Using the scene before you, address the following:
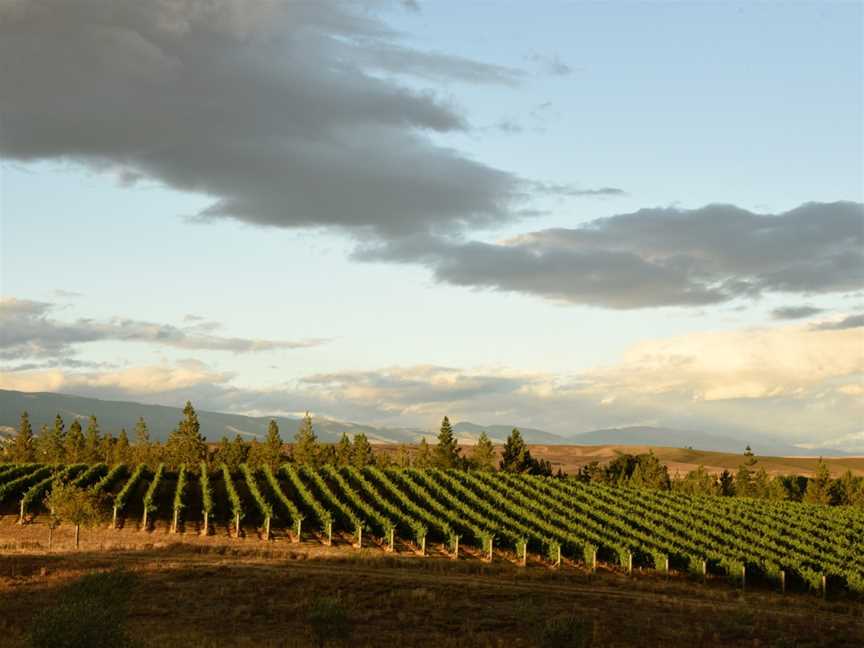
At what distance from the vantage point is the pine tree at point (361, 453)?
13950 centimetres

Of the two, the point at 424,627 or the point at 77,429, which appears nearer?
the point at 424,627

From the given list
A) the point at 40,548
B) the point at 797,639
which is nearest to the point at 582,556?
the point at 797,639

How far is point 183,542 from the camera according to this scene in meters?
65.0

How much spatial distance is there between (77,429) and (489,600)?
→ 115034 mm

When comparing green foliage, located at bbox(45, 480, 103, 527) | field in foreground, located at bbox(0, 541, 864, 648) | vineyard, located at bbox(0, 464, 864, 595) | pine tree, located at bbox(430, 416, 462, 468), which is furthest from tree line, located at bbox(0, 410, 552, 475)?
field in foreground, located at bbox(0, 541, 864, 648)

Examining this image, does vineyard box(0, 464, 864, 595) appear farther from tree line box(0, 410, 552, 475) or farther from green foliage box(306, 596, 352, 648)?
green foliage box(306, 596, 352, 648)

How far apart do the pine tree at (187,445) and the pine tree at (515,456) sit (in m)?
49.3

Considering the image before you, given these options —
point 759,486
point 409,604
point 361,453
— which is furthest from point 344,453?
point 409,604

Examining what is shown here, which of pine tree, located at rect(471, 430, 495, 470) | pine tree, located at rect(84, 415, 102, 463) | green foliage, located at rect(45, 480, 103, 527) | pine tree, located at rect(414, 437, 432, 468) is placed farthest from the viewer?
pine tree, located at rect(414, 437, 432, 468)

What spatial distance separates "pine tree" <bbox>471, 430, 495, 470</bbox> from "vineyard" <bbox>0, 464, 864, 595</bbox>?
31181mm

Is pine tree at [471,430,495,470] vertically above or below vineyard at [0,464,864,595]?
above

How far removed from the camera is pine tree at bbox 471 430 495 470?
454ft

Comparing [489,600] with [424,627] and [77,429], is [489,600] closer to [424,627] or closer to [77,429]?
[424,627]

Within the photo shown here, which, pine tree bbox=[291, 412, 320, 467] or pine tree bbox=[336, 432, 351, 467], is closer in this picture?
pine tree bbox=[291, 412, 320, 467]
